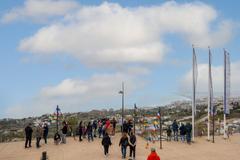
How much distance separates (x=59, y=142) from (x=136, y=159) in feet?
25.2

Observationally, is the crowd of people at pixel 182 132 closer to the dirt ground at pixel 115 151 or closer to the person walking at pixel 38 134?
the dirt ground at pixel 115 151

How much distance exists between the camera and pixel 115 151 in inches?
993

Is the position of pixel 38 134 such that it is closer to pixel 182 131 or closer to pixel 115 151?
pixel 115 151

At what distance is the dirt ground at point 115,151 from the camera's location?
2370 centimetres

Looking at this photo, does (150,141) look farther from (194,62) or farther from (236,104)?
(236,104)

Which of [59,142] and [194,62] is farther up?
[194,62]

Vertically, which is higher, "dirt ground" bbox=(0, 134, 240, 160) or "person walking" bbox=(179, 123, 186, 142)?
"person walking" bbox=(179, 123, 186, 142)

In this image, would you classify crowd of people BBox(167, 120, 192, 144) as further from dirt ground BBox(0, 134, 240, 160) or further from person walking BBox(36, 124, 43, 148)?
person walking BBox(36, 124, 43, 148)

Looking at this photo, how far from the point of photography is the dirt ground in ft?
77.8

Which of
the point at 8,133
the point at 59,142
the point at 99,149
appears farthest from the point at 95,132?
the point at 8,133

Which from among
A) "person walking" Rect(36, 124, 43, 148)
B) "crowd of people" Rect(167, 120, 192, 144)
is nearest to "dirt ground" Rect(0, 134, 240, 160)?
"person walking" Rect(36, 124, 43, 148)

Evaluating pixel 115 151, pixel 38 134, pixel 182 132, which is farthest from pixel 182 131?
pixel 38 134

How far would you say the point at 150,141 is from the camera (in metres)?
29.5

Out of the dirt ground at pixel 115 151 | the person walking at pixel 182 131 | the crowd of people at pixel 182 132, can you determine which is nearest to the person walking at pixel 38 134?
the dirt ground at pixel 115 151
